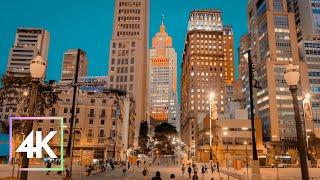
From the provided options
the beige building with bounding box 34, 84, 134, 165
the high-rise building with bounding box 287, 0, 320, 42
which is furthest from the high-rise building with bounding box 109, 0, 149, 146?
the high-rise building with bounding box 287, 0, 320, 42

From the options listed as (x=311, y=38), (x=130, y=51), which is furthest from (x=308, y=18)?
(x=130, y=51)

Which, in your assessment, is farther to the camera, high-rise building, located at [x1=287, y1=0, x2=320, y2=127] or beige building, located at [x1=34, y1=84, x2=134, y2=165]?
high-rise building, located at [x1=287, y1=0, x2=320, y2=127]

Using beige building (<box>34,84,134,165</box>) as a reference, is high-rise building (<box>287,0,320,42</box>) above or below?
above

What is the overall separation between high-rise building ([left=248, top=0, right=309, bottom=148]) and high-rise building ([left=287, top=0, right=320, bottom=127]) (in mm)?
3881

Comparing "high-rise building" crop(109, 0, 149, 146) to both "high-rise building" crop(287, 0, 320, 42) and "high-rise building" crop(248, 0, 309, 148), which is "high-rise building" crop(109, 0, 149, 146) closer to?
"high-rise building" crop(248, 0, 309, 148)

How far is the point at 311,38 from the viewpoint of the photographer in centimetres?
14825

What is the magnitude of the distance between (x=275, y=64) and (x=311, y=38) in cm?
2358

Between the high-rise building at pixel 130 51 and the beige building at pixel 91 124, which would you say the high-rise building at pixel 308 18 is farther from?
the beige building at pixel 91 124

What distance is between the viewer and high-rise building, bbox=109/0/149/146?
144 meters

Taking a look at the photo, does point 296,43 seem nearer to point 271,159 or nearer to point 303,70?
point 303,70

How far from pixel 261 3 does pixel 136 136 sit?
97642 millimetres

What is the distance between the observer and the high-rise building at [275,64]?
134375 mm

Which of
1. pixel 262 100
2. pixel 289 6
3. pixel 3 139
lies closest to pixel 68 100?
pixel 3 139

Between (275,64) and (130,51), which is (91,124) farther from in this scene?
(275,64)
